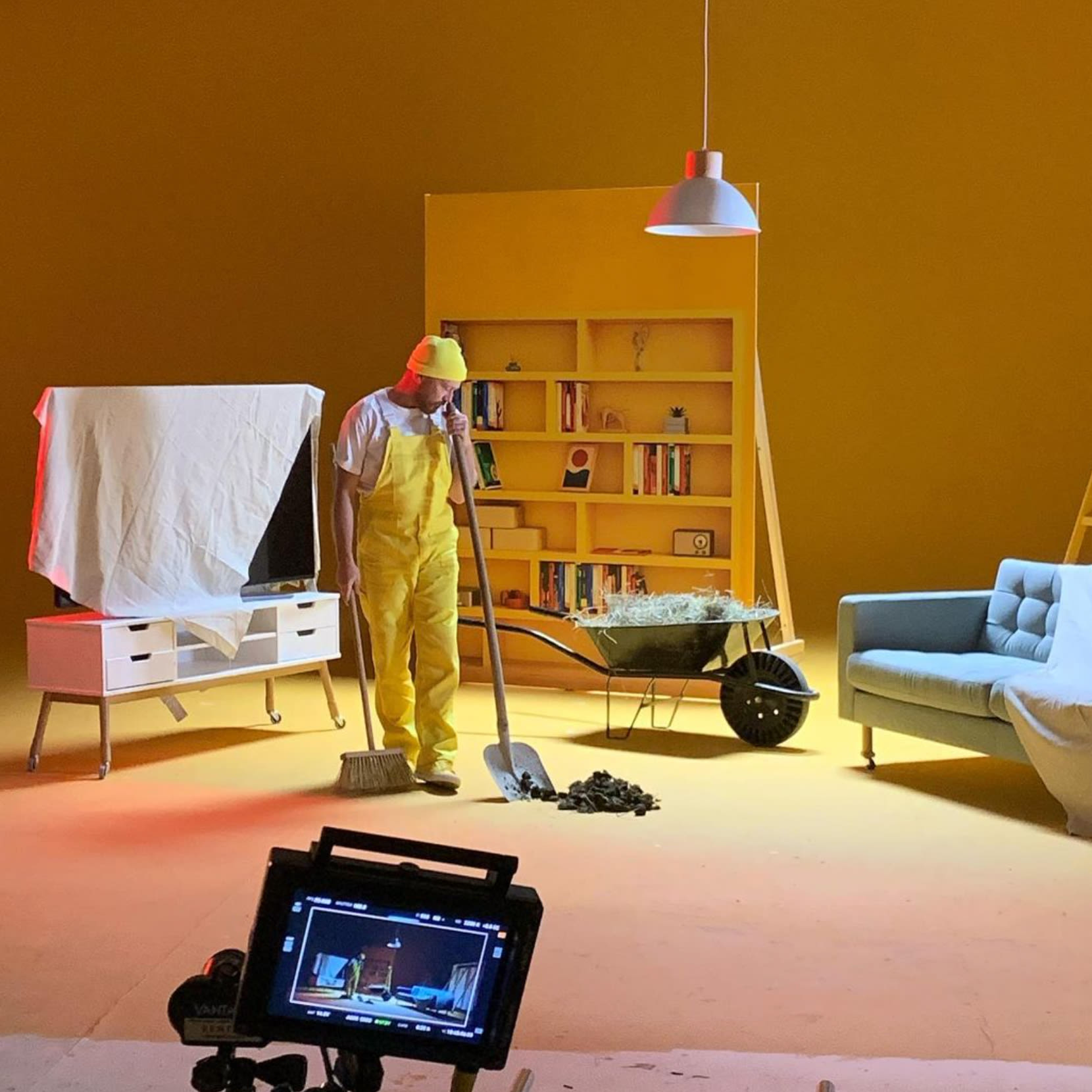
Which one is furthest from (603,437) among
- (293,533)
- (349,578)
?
(349,578)

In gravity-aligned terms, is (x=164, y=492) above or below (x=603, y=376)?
below

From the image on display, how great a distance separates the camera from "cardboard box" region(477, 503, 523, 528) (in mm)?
8219

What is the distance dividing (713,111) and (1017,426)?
9.42ft

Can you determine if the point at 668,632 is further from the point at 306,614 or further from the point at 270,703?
the point at 270,703

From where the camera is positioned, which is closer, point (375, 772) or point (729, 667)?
point (375, 772)

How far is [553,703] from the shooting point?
7727 mm

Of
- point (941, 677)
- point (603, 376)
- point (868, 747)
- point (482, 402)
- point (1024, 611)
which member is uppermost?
point (603, 376)

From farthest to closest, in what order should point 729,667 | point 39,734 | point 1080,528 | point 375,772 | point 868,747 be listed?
point 1080,528, point 729,667, point 868,747, point 39,734, point 375,772

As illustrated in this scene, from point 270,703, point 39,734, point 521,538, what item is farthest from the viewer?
point 521,538

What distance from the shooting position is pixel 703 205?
6340 mm

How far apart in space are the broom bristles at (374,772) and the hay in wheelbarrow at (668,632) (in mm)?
1131

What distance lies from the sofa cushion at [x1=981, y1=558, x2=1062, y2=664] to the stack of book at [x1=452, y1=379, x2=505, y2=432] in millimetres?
2833

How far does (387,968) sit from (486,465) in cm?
615

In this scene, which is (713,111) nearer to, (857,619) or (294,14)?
(294,14)
